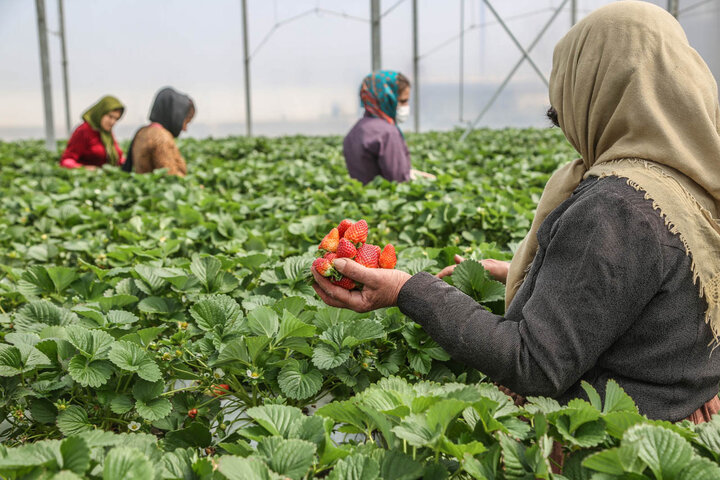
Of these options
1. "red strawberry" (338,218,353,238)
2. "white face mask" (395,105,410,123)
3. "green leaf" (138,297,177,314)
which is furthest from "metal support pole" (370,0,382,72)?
"red strawberry" (338,218,353,238)

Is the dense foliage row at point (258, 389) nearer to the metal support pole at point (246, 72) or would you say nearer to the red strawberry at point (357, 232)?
the red strawberry at point (357, 232)

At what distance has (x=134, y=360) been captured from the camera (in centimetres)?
142

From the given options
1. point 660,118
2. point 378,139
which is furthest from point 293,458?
point 378,139

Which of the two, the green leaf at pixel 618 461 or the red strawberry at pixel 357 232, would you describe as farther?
the red strawberry at pixel 357 232

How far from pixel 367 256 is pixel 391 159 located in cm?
357

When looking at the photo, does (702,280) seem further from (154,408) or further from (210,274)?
(210,274)

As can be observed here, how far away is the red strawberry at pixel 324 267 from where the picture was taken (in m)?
1.46

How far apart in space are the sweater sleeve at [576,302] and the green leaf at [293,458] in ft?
1.57

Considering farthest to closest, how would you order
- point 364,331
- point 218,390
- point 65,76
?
point 65,76
point 218,390
point 364,331

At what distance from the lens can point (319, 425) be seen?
3.44ft

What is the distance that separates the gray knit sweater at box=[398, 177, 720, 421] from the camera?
3.91ft

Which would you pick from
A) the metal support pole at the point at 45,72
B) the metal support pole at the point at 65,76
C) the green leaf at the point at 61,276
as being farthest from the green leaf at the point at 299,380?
the metal support pole at the point at 65,76

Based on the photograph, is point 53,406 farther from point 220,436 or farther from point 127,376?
point 220,436

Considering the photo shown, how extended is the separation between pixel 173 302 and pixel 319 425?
3.56ft
